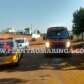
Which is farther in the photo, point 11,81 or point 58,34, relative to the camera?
point 58,34

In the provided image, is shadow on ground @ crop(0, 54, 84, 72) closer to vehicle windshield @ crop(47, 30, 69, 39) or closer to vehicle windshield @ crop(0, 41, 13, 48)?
vehicle windshield @ crop(0, 41, 13, 48)

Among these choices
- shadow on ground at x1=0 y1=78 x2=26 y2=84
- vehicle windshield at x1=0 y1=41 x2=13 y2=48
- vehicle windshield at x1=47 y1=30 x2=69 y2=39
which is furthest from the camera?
vehicle windshield at x1=47 y1=30 x2=69 y2=39

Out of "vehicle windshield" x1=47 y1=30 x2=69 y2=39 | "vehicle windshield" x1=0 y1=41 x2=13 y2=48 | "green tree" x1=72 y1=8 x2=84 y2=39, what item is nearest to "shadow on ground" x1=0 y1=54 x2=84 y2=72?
"vehicle windshield" x1=0 y1=41 x2=13 y2=48

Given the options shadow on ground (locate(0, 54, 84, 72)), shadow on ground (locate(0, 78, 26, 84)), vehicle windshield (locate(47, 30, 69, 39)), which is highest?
vehicle windshield (locate(47, 30, 69, 39))

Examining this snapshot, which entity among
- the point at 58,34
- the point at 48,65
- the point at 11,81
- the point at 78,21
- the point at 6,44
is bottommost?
the point at 11,81

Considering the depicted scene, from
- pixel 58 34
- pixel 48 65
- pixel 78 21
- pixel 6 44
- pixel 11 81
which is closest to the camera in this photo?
pixel 11 81

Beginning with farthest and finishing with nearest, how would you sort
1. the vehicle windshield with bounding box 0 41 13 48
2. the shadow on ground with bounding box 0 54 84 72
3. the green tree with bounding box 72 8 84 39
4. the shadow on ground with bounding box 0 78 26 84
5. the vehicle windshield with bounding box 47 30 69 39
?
the green tree with bounding box 72 8 84 39
the vehicle windshield with bounding box 47 30 69 39
the vehicle windshield with bounding box 0 41 13 48
the shadow on ground with bounding box 0 54 84 72
the shadow on ground with bounding box 0 78 26 84

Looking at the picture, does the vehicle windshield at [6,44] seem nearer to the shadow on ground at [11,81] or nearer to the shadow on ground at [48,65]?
the shadow on ground at [48,65]

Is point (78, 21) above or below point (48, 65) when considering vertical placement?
above

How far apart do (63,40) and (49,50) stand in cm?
154

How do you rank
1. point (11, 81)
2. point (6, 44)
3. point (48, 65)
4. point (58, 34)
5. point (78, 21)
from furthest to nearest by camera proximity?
point (78, 21)
point (58, 34)
point (6, 44)
point (48, 65)
point (11, 81)

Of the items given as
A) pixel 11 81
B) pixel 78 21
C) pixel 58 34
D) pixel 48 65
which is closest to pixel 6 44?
pixel 48 65

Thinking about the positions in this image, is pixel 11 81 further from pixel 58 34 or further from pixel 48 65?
pixel 58 34

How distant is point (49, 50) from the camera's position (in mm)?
27016
